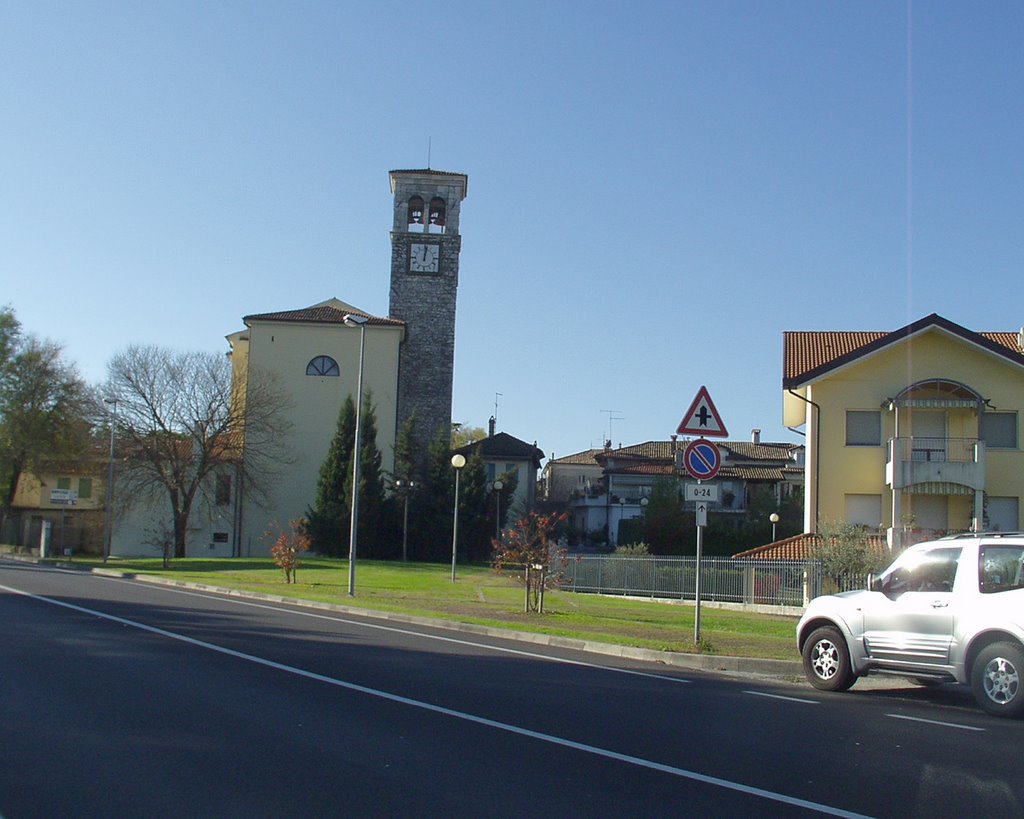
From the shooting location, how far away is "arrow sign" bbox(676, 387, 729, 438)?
14.9m

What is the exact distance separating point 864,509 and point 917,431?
119 inches

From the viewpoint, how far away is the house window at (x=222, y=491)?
51.6 metres

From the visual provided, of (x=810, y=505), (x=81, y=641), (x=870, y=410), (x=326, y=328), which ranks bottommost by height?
(x=81, y=641)

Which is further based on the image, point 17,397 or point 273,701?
point 17,397

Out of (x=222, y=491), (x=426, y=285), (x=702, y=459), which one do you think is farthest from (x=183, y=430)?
(x=702, y=459)

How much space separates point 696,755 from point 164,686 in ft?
18.0

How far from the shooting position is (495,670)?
502 inches

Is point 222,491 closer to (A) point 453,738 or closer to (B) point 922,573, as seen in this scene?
(B) point 922,573

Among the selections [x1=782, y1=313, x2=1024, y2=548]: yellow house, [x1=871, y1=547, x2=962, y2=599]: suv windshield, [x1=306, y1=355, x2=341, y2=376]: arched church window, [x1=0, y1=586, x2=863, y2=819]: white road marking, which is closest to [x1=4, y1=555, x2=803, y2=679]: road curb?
[x1=871, y1=547, x2=962, y2=599]: suv windshield

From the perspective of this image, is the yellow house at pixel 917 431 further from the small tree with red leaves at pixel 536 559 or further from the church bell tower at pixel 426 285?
the church bell tower at pixel 426 285

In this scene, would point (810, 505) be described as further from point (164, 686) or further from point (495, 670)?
point (164, 686)

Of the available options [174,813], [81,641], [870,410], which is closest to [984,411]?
[870,410]

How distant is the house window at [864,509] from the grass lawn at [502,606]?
8052 mm

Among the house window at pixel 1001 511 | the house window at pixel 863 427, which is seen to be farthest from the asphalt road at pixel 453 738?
the house window at pixel 1001 511
